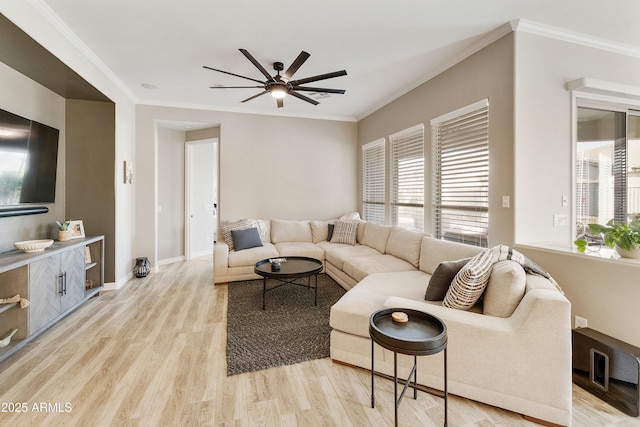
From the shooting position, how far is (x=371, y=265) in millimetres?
3420

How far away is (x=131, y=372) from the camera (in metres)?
2.09

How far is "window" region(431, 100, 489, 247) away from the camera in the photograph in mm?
3029

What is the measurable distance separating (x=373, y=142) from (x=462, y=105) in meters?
2.12

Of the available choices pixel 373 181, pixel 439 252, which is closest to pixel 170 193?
pixel 373 181

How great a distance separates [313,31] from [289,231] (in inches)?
126

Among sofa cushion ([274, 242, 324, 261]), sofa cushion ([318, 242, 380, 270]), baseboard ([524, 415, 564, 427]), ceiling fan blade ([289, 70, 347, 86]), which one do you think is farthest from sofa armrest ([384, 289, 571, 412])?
sofa cushion ([274, 242, 324, 261])

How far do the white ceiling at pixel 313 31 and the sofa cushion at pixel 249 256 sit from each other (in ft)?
8.15

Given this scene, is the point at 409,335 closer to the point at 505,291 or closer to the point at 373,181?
the point at 505,291

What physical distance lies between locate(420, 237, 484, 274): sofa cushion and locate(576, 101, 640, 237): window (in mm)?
1322

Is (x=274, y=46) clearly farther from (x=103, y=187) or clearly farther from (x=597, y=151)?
(x=597, y=151)

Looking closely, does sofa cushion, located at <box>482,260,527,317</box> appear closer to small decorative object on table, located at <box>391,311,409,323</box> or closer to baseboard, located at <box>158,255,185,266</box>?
small decorative object on table, located at <box>391,311,409,323</box>

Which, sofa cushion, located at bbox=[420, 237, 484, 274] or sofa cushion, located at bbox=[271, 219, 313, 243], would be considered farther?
sofa cushion, located at bbox=[271, 219, 313, 243]

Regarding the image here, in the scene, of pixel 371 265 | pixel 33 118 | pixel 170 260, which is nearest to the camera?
pixel 33 118

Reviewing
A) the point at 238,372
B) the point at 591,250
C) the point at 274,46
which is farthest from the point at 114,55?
the point at 591,250
